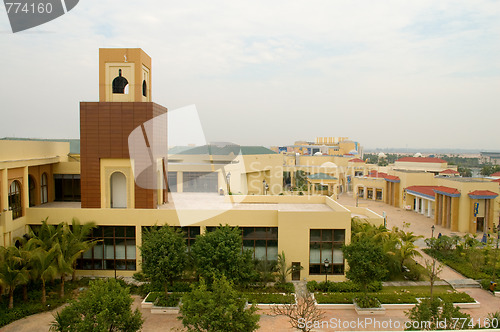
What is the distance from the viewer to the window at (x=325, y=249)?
20359 millimetres

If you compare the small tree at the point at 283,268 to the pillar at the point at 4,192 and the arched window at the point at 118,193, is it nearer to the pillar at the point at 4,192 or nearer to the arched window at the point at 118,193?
the arched window at the point at 118,193

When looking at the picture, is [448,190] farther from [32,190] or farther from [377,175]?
[32,190]

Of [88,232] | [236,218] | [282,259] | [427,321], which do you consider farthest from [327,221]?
[88,232]

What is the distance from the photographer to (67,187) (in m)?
25.8

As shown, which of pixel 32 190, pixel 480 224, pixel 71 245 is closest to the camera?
pixel 71 245

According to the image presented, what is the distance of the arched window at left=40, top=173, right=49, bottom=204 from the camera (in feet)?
79.4

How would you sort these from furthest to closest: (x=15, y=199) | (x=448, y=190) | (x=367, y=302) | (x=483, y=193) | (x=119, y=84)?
(x=448, y=190)
(x=483, y=193)
(x=119, y=84)
(x=15, y=199)
(x=367, y=302)


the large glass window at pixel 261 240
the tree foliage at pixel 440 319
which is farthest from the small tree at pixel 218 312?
the large glass window at pixel 261 240

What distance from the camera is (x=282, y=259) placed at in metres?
19.9

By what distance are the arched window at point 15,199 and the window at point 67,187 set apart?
5094 mm

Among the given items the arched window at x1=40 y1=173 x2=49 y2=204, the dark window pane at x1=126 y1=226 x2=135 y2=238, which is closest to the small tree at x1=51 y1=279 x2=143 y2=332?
the dark window pane at x1=126 y1=226 x2=135 y2=238

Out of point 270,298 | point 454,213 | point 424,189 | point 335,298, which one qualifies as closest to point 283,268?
point 270,298

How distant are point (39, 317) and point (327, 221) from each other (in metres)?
14.4

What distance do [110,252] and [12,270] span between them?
5.52 m
